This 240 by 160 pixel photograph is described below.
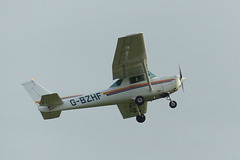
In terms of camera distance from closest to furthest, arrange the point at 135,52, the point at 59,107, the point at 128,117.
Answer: the point at 135,52 → the point at 59,107 → the point at 128,117

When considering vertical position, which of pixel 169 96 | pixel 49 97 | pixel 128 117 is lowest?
pixel 128 117

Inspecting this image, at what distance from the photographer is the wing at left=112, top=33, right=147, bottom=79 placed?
2038 centimetres

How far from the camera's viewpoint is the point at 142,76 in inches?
910

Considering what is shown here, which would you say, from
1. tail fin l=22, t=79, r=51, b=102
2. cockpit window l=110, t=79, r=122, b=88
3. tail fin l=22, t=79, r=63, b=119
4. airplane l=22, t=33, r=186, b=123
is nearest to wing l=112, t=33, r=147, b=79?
airplane l=22, t=33, r=186, b=123

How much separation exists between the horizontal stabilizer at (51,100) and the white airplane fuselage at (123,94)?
25 cm

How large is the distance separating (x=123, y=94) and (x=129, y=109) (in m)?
2.37

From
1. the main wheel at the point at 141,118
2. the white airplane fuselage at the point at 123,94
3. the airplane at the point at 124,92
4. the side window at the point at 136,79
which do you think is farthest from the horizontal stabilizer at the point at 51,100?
the main wheel at the point at 141,118

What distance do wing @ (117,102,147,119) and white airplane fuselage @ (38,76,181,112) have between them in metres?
1.91

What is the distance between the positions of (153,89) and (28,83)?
6338 mm

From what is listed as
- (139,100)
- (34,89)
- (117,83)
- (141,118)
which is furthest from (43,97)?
(141,118)

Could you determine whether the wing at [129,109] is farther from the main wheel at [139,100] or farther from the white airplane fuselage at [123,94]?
the main wheel at [139,100]

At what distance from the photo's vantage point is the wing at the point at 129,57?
20375 mm

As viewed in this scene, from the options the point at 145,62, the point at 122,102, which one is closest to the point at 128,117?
the point at 122,102

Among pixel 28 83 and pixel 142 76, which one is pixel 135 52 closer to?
pixel 142 76
